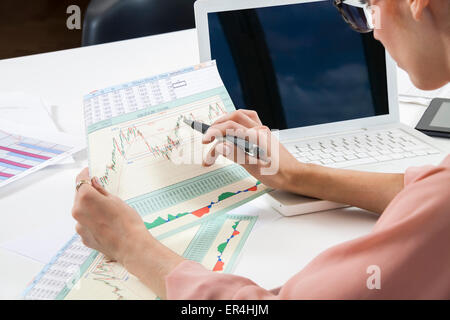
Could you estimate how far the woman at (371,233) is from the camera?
0.60m

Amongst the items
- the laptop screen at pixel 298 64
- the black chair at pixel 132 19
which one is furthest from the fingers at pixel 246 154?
the black chair at pixel 132 19

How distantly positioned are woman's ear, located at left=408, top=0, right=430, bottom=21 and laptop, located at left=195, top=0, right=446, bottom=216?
1.58ft

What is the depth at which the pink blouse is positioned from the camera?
0.59 meters

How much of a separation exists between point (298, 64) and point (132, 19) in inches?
37.5

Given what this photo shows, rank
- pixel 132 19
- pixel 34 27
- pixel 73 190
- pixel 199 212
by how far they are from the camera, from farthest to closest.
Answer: pixel 34 27, pixel 132 19, pixel 73 190, pixel 199 212

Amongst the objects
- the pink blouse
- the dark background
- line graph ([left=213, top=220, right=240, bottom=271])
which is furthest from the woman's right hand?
the dark background

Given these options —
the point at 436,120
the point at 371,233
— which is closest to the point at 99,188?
the point at 371,233

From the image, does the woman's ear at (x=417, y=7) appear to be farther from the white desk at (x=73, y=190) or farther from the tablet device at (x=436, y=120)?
the tablet device at (x=436, y=120)

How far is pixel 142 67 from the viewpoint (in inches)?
65.6

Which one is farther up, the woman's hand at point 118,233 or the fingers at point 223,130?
the fingers at point 223,130

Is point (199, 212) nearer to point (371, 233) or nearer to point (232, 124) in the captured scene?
point (232, 124)

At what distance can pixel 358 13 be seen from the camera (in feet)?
2.77

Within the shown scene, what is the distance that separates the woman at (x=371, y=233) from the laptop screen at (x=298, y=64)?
234 mm
